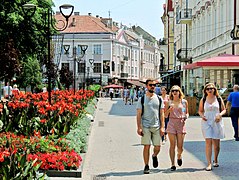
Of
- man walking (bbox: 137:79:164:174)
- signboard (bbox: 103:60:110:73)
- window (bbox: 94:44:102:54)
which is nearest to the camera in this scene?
man walking (bbox: 137:79:164:174)

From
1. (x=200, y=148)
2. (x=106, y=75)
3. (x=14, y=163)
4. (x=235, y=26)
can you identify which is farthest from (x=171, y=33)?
(x=14, y=163)

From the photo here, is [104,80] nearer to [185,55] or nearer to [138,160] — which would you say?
[185,55]

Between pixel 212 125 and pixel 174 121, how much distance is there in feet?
2.45

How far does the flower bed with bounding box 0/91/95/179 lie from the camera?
22.9 feet

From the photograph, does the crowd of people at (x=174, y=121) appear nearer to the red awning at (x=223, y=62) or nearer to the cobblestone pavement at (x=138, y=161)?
the cobblestone pavement at (x=138, y=161)

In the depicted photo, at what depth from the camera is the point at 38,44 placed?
121 ft

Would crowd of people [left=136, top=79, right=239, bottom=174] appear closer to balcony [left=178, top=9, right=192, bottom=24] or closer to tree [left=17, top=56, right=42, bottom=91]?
balcony [left=178, top=9, right=192, bottom=24]

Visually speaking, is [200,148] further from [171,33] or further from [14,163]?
[171,33]

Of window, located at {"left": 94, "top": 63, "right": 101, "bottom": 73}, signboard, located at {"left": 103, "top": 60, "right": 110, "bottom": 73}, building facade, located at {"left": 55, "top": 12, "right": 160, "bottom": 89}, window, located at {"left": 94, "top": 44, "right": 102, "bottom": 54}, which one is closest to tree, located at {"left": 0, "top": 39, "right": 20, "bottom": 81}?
building facade, located at {"left": 55, "top": 12, "right": 160, "bottom": 89}

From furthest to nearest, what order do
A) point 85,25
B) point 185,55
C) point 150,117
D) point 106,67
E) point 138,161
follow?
1. point 85,25
2. point 106,67
3. point 185,55
4. point 138,161
5. point 150,117

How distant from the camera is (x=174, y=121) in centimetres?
1077

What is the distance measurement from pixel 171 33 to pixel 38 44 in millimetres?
37346

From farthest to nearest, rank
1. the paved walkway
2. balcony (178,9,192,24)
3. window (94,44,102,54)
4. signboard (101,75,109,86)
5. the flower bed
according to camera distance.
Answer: window (94,44,102,54)
signboard (101,75,109,86)
balcony (178,9,192,24)
the paved walkway
the flower bed

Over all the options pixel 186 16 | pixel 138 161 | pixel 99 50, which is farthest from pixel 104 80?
pixel 138 161
